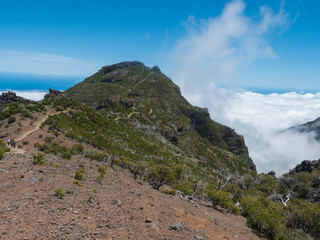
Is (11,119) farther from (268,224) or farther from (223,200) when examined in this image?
(268,224)

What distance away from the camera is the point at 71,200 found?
34.8ft

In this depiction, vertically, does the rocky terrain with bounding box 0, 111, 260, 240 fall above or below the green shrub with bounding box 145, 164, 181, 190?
below

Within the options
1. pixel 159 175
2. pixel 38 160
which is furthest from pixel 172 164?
pixel 38 160

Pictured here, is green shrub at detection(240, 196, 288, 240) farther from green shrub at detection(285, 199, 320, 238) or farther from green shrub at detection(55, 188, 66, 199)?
green shrub at detection(55, 188, 66, 199)

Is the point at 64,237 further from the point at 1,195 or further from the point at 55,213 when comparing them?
the point at 1,195

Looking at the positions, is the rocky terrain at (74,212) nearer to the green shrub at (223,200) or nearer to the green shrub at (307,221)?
the green shrub at (223,200)

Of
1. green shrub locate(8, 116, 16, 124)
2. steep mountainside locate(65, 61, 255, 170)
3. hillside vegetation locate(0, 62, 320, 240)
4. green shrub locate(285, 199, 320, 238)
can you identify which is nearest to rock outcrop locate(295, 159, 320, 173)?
hillside vegetation locate(0, 62, 320, 240)

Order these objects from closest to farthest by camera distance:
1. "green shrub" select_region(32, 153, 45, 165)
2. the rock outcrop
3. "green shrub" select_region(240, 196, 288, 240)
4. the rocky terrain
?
the rocky terrain
"green shrub" select_region(32, 153, 45, 165)
"green shrub" select_region(240, 196, 288, 240)
the rock outcrop

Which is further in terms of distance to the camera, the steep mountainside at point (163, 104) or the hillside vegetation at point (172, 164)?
the steep mountainside at point (163, 104)

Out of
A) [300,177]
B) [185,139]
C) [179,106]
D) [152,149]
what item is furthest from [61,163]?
[179,106]

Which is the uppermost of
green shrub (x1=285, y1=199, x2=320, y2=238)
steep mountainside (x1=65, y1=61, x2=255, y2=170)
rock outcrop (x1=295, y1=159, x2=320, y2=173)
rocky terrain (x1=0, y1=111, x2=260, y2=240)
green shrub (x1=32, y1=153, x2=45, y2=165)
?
steep mountainside (x1=65, y1=61, x2=255, y2=170)

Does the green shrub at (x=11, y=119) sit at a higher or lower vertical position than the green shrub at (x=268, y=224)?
higher

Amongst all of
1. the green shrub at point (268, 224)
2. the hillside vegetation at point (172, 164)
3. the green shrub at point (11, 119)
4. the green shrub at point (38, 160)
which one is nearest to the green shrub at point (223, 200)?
the hillside vegetation at point (172, 164)

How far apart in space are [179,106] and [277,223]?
128 m
